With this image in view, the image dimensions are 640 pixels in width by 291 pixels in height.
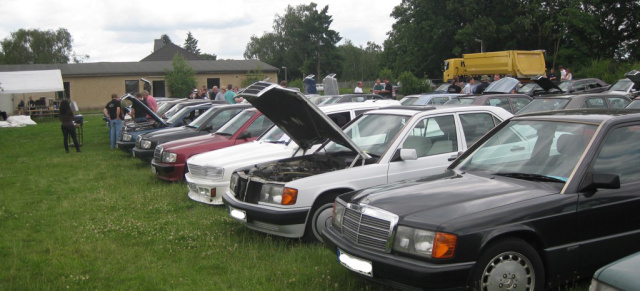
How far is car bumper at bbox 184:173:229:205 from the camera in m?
8.22

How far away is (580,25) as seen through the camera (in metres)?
41.4

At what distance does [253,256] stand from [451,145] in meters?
2.66

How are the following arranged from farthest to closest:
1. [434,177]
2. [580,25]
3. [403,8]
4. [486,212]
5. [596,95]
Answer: [403,8] < [580,25] < [596,95] < [434,177] < [486,212]

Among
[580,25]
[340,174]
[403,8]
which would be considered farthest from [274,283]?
[403,8]

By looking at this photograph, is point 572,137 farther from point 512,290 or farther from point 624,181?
point 512,290

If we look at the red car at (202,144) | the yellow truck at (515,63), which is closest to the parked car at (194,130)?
the red car at (202,144)

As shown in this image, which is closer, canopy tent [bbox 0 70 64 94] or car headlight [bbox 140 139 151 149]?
car headlight [bbox 140 139 151 149]

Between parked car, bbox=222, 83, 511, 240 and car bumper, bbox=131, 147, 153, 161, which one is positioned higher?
parked car, bbox=222, 83, 511, 240

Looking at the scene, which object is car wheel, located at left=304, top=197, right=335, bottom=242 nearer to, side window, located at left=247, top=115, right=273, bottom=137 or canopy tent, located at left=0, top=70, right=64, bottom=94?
side window, located at left=247, top=115, right=273, bottom=137

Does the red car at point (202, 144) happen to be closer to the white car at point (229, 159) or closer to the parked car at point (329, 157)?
the white car at point (229, 159)

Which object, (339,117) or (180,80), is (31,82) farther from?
(339,117)

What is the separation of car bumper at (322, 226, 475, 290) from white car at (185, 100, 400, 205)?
363 centimetres

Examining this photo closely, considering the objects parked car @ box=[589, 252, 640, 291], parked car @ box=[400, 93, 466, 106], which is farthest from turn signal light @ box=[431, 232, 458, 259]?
parked car @ box=[400, 93, 466, 106]

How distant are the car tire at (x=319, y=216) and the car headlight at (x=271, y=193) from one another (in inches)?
15.2
